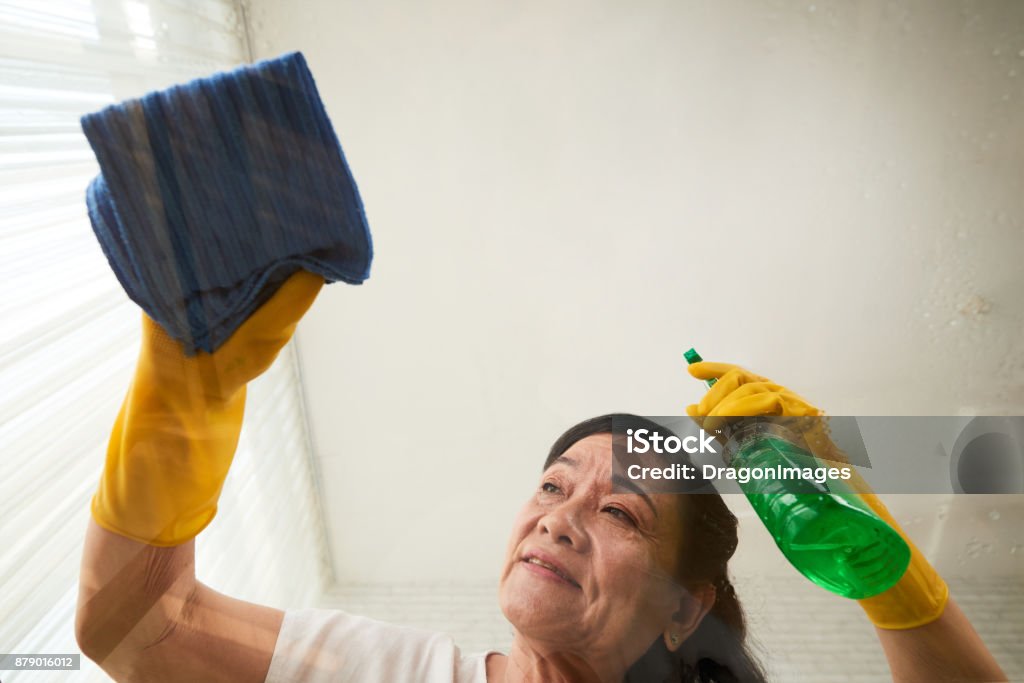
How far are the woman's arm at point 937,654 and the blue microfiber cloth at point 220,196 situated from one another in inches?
35.3

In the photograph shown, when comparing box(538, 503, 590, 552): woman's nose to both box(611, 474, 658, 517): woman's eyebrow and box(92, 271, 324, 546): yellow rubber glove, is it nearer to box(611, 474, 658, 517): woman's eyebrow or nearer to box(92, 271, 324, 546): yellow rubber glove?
box(611, 474, 658, 517): woman's eyebrow

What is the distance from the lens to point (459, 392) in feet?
3.81

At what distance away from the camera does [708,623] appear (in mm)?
951

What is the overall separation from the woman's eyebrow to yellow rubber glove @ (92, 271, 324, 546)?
0.47m

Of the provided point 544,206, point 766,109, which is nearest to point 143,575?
point 544,206

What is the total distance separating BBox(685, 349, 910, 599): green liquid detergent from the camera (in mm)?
901

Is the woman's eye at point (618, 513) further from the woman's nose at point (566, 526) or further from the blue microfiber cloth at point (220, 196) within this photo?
the blue microfiber cloth at point (220, 196)

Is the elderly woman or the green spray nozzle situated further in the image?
the green spray nozzle

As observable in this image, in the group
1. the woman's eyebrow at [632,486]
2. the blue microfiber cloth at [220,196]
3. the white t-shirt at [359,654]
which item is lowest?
the white t-shirt at [359,654]

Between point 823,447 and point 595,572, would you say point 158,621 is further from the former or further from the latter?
point 823,447

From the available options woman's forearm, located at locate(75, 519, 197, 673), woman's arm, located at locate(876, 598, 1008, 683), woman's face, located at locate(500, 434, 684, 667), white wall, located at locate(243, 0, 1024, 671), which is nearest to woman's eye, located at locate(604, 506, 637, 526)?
woman's face, located at locate(500, 434, 684, 667)

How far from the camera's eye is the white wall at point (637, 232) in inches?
43.0

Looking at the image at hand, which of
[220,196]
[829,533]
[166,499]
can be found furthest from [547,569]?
[220,196]

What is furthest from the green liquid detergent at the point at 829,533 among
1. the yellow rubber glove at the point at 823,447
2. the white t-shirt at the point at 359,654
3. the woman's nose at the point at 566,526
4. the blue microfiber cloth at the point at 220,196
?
the blue microfiber cloth at the point at 220,196
